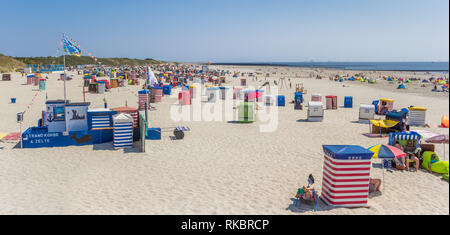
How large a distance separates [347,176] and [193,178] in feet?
13.2

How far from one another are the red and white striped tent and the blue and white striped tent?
7358 millimetres

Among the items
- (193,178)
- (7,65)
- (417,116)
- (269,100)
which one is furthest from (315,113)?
(7,65)

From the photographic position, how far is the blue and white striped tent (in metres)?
11.6

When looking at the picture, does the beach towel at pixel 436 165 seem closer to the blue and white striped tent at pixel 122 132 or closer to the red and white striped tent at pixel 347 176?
the red and white striped tent at pixel 347 176

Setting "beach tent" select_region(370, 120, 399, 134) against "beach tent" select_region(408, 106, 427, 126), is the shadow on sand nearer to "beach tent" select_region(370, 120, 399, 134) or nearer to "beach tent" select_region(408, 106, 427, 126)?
"beach tent" select_region(370, 120, 399, 134)

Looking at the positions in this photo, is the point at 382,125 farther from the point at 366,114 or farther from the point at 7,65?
the point at 7,65

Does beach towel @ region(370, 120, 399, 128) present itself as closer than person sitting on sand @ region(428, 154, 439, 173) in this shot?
No

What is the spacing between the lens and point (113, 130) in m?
12.1

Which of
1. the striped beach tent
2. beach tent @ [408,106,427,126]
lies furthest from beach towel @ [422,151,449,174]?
beach tent @ [408,106,427,126]

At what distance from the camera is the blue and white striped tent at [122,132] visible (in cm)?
1159

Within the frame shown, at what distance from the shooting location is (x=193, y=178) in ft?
29.2

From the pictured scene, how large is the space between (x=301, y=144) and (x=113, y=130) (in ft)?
Result: 23.4

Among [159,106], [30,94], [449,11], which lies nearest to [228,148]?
[449,11]

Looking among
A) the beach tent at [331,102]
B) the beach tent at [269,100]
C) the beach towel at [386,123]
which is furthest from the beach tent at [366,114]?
the beach tent at [269,100]
